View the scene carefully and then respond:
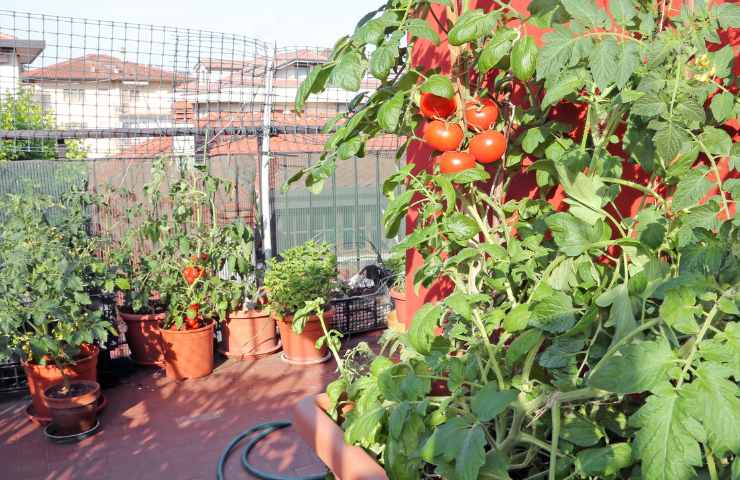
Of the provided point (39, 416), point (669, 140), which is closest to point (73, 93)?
point (39, 416)

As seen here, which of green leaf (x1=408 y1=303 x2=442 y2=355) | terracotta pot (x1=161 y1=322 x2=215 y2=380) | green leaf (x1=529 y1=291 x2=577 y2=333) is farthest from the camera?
terracotta pot (x1=161 y1=322 x2=215 y2=380)

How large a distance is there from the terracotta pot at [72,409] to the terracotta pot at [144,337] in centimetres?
88

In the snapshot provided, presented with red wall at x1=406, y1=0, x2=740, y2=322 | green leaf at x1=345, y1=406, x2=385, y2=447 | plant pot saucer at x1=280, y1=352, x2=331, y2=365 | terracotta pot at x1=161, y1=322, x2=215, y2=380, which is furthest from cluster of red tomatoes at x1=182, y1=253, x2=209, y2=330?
green leaf at x1=345, y1=406, x2=385, y2=447

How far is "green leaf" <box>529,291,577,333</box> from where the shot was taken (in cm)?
113

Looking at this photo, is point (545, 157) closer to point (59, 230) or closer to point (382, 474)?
point (382, 474)

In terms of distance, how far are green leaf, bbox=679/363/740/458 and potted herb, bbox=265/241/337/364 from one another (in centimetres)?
374

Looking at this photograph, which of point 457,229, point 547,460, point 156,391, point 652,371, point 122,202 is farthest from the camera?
point 122,202

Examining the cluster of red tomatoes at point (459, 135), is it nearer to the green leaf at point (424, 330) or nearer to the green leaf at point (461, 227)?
the green leaf at point (461, 227)

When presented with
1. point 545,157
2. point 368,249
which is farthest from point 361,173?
point 545,157

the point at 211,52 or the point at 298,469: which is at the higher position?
the point at 211,52

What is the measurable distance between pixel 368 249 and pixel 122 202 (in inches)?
86.7

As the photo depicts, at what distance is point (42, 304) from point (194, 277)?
1.19m

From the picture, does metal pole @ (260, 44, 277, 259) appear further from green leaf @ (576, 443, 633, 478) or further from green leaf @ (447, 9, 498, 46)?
green leaf @ (576, 443, 633, 478)

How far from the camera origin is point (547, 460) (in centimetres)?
155
